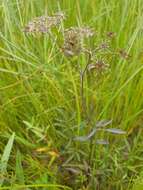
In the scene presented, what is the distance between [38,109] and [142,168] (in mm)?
327

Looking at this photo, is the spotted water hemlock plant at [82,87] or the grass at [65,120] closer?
the spotted water hemlock plant at [82,87]

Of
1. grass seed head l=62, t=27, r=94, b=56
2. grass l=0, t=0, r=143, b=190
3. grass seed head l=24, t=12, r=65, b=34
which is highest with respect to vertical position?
grass seed head l=24, t=12, r=65, b=34

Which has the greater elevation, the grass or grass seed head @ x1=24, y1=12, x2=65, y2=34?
grass seed head @ x1=24, y1=12, x2=65, y2=34

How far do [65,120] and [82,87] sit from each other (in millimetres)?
119

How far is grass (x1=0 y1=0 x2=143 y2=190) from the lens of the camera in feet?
4.24

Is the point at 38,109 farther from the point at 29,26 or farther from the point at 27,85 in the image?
the point at 29,26

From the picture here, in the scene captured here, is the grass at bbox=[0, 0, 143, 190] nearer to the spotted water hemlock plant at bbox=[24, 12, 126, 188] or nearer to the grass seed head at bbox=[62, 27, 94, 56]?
the spotted water hemlock plant at bbox=[24, 12, 126, 188]

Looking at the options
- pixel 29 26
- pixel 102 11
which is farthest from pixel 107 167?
pixel 102 11

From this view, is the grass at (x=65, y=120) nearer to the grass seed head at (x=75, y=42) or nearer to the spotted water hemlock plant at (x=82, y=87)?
the spotted water hemlock plant at (x=82, y=87)

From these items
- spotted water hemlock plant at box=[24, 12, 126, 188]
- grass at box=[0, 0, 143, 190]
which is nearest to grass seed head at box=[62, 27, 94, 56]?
spotted water hemlock plant at box=[24, 12, 126, 188]

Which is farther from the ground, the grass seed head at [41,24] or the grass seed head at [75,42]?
the grass seed head at [41,24]

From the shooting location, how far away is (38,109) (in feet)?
4.57

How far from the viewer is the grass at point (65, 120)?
1.29 metres

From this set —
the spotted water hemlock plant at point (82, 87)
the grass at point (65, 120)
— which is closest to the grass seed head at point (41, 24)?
the spotted water hemlock plant at point (82, 87)
